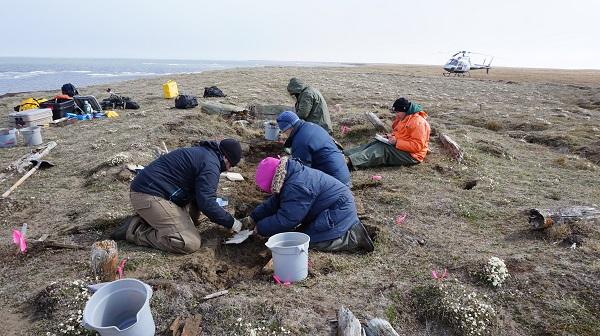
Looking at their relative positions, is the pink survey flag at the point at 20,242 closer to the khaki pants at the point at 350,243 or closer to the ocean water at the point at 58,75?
the khaki pants at the point at 350,243

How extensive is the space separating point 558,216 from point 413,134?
3.84m

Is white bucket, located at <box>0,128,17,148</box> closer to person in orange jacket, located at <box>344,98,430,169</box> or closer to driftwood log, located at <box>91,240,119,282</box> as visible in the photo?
driftwood log, located at <box>91,240,119,282</box>

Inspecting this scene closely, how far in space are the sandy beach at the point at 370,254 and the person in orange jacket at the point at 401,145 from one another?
0.30 metres

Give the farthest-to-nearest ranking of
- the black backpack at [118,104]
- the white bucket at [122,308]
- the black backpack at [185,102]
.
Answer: the black backpack at [118,104]
the black backpack at [185,102]
the white bucket at [122,308]

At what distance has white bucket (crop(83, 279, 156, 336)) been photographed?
3.58 m

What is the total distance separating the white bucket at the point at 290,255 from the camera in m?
4.63

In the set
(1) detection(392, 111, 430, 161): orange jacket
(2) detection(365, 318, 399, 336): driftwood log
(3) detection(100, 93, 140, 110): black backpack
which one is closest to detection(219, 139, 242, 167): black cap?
(2) detection(365, 318, 399, 336): driftwood log

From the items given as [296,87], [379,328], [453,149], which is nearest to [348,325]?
[379,328]

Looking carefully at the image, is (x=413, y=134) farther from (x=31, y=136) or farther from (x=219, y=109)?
(x=31, y=136)

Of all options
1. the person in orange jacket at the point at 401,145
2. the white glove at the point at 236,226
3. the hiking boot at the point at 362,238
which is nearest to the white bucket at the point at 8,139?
the white glove at the point at 236,226

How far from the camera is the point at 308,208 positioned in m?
5.42

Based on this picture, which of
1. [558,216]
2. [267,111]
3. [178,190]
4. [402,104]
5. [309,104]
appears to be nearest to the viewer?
[178,190]

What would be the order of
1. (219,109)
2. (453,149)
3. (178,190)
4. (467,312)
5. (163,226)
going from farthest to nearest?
1. (219,109)
2. (453,149)
3. (178,190)
4. (163,226)
5. (467,312)

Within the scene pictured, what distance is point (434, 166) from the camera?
32.3ft
